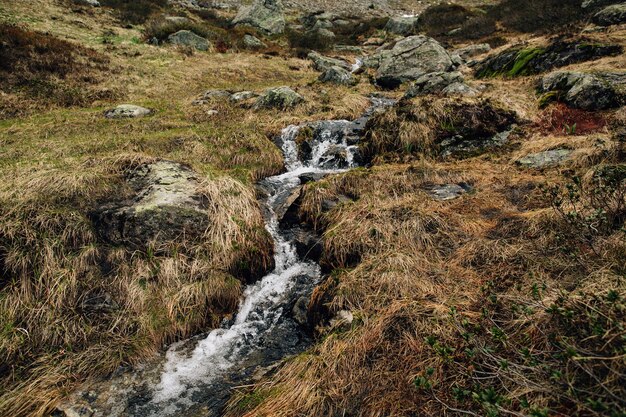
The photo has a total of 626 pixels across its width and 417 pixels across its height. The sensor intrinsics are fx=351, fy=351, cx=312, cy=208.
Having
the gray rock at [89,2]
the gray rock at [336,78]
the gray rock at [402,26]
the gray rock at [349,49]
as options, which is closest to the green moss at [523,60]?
the gray rock at [336,78]

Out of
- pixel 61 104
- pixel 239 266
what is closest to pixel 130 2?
pixel 61 104

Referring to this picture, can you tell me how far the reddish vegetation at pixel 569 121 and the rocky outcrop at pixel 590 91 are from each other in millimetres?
323

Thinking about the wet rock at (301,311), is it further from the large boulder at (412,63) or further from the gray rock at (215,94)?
the large boulder at (412,63)

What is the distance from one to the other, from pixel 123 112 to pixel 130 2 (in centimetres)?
2839

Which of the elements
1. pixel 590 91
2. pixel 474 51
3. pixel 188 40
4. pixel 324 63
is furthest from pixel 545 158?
pixel 188 40

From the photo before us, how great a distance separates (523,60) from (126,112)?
18.7 meters

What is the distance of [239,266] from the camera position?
22.7 feet

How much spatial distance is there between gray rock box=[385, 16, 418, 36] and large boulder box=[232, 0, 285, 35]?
12.6 meters

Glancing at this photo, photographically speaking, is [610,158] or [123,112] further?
[123,112]

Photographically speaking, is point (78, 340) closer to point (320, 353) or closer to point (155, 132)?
point (320, 353)

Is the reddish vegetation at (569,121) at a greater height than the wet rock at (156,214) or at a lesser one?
greater

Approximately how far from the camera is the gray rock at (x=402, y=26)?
130ft

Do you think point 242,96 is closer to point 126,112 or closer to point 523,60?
point 126,112

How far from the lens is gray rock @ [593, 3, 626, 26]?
1856cm
